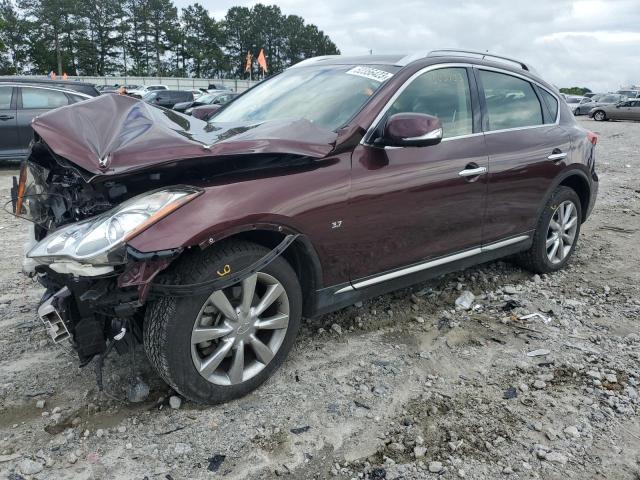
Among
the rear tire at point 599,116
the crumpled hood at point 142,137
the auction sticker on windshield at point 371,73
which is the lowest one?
the crumpled hood at point 142,137

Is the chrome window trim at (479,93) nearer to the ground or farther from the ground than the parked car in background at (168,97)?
nearer to the ground

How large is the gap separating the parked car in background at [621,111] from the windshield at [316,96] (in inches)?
1183

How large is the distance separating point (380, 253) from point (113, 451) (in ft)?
5.79

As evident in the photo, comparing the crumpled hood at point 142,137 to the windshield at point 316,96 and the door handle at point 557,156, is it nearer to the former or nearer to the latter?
the windshield at point 316,96

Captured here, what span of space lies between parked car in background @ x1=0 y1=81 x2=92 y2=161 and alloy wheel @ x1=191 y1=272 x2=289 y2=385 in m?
8.69

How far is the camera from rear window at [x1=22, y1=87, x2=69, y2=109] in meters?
9.91

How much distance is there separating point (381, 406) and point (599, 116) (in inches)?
1274

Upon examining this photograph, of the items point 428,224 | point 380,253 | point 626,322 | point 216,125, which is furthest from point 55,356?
point 626,322

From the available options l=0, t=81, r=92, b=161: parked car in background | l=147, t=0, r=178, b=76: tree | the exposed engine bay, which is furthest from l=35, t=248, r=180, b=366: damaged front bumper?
l=147, t=0, r=178, b=76: tree

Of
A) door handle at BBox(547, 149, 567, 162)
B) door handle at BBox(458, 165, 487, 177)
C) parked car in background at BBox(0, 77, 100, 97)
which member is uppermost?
parked car in background at BBox(0, 77, 100, 97)

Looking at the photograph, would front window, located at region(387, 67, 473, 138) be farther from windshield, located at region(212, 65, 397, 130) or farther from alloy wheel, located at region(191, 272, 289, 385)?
alloy wheel, located at region(191, 272, 289, 385)

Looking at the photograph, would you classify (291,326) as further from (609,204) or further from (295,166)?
(609,204)

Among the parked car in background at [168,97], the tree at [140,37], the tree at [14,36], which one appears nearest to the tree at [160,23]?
the tree at [140,37]

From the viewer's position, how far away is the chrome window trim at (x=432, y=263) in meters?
3.20
